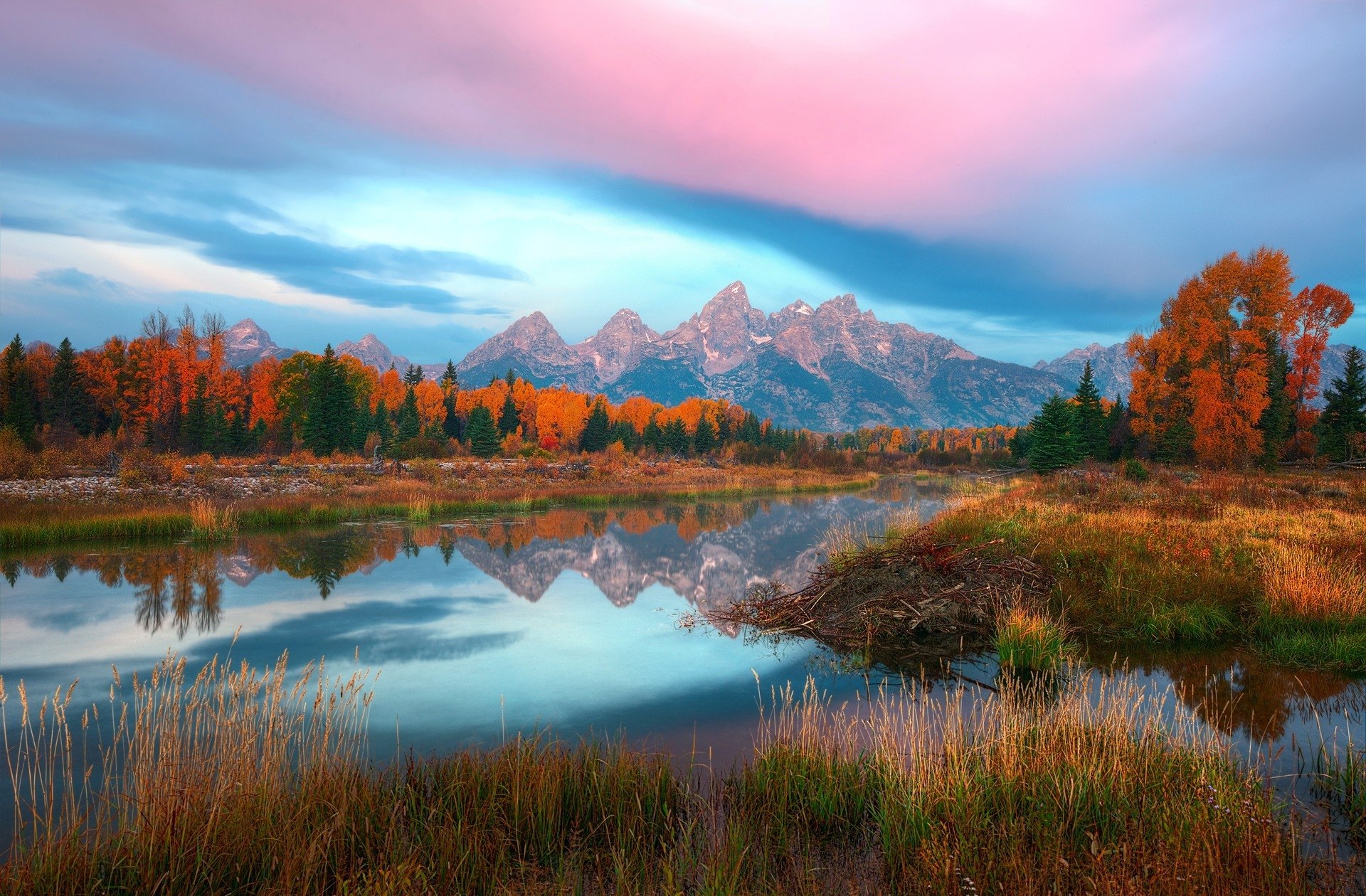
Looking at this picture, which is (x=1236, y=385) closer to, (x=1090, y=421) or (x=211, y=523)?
(x=1090, y=421)

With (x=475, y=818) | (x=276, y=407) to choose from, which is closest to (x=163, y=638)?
(x=475, y=818)

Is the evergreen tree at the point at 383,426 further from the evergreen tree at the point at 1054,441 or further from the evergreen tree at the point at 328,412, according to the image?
the evergreen tree at the point at 1054,441

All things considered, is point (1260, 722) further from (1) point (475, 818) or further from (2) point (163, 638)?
(2) point (163, 638)

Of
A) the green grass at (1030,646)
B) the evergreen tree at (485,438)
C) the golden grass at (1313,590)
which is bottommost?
the green grass at (1030,646)

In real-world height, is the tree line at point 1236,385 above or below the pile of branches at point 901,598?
above

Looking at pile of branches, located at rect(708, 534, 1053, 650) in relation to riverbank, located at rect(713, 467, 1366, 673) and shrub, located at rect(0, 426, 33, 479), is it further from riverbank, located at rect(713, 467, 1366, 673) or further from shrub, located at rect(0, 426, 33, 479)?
shrub, located at rect(0, 426, 33, 479)

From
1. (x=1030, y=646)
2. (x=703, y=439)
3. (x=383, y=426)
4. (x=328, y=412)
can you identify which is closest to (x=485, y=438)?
(x=383, y=426)

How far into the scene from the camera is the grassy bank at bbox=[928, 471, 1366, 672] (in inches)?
426

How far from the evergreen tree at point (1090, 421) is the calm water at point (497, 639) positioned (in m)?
36.5

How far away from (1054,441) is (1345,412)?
17192mm

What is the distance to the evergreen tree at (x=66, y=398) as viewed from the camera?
202ft

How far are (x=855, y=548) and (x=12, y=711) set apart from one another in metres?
15.1

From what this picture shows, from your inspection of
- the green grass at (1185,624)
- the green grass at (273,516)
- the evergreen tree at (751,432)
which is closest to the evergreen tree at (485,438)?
the green grass at (273,516)

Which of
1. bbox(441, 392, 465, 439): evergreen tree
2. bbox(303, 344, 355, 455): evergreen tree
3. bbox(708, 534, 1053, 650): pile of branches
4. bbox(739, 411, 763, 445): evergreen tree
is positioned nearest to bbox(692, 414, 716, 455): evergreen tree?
bbox(739, 411, 763, 445): evergreen tree
